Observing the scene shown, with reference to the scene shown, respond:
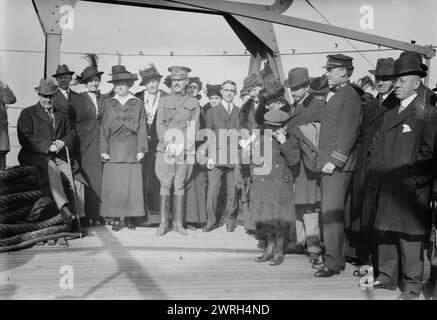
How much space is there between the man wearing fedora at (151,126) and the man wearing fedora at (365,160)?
2804mm

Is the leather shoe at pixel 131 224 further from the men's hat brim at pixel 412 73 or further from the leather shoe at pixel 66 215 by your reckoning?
the men's hat brim at pixel 412 73

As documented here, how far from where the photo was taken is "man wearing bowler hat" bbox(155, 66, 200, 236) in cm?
642

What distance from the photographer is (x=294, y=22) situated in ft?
18.6

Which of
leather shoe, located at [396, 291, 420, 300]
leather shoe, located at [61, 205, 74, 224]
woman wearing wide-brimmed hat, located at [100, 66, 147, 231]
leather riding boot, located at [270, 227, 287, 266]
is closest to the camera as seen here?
leather shoe, located at [396, 291, 420, 300]

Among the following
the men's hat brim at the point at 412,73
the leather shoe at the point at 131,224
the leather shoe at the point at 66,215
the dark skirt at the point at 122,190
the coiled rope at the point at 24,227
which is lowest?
the leather shoe at the point at 131,224

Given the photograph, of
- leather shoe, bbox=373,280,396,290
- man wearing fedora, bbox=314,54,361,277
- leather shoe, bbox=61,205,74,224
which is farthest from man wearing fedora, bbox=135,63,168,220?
leather shoe, bbox=373,280,396,290

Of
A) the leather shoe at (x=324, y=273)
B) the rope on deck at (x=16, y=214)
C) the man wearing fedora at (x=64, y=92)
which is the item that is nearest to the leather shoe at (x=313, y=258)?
the leather shoe at (x=324, y=273)

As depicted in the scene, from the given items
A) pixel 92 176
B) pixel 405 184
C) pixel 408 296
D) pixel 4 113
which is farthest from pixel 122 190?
pixel 408 296

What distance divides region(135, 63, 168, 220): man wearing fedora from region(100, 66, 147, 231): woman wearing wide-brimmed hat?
24cm

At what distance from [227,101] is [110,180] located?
6.00 feet

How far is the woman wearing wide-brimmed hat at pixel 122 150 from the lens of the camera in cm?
653

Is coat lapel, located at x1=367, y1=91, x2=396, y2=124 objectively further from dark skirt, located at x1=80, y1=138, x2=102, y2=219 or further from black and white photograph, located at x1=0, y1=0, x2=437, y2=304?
dark skirt, located at x1=80, y1=138, x2=102, y2=219

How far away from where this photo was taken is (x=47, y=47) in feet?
19.0

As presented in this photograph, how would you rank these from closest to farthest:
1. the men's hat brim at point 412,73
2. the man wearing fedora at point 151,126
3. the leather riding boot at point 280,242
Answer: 1. the men's hat brim at point 412,73
2. the leather riding boot at point 280,242
3. the man wearing fedora at point 151,126
